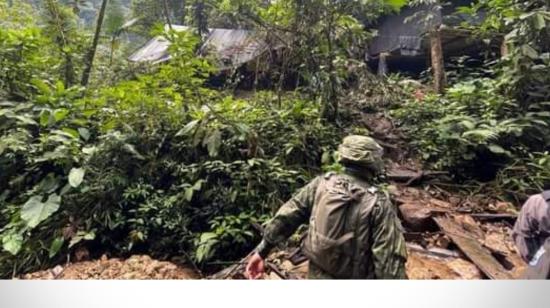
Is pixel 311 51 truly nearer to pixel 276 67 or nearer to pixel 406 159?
pixel 276 67

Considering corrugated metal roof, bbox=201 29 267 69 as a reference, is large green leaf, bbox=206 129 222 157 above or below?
below

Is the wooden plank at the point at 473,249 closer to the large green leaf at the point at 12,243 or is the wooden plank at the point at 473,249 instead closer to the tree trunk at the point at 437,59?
the tree trunk at the point at 437,59

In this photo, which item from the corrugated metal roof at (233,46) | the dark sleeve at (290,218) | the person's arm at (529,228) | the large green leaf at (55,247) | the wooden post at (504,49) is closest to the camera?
the person's arm at (529,228)

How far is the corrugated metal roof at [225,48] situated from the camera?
116 inches

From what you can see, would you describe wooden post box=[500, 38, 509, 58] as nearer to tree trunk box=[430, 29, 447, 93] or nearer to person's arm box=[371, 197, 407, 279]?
tree trunk box=[430, 29, 447, 93]

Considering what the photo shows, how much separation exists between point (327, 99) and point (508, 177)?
1.31 m

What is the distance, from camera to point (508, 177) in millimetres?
2262

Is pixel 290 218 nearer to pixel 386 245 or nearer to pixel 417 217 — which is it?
pixel 386 245

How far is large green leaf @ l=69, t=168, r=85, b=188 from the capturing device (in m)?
2.08

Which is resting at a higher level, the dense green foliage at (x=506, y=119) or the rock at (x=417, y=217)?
the dense green foliage at (x=506, y=119)

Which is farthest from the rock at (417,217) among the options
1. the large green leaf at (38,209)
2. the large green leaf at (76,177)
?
the large green leaf at (38,209)

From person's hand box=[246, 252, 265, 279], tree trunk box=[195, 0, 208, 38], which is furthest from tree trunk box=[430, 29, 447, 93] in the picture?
person's hand box=[246, 252, 265, 279]

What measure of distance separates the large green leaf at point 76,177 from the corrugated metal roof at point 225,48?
1.26 meters

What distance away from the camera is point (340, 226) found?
44.7 inches
